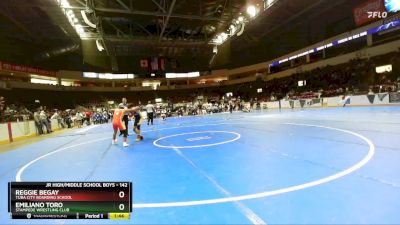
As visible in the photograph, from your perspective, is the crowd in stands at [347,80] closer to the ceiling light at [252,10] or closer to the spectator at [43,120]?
the ceiling light at [252,10]

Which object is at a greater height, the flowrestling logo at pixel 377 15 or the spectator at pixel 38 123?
the flowrestling logo at pixel 377 15

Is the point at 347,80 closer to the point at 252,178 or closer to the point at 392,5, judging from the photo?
the point at 392,5

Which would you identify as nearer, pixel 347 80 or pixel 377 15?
pixel 377 15

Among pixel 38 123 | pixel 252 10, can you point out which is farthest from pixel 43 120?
pixel 252 10

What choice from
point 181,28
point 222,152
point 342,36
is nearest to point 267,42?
point 342,36

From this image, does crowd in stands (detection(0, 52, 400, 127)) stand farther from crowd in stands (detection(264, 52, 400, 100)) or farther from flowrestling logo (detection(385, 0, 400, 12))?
flowrestling logo (detection(385, 0, 400, 12))

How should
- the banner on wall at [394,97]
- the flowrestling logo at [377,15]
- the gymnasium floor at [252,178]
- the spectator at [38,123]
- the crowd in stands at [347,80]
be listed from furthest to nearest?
the crowd in stands at [347,80]
the flowrestling logo at [377,15]
the banner on wall at [394,97]
the spectator at [38,123]
the gymnasium floor at [252,178]

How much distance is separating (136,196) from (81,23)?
2528 centimetres

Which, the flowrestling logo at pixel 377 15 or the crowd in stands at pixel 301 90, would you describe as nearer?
the crowd in stands at pixel 301 90

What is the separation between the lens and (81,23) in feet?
81.6
